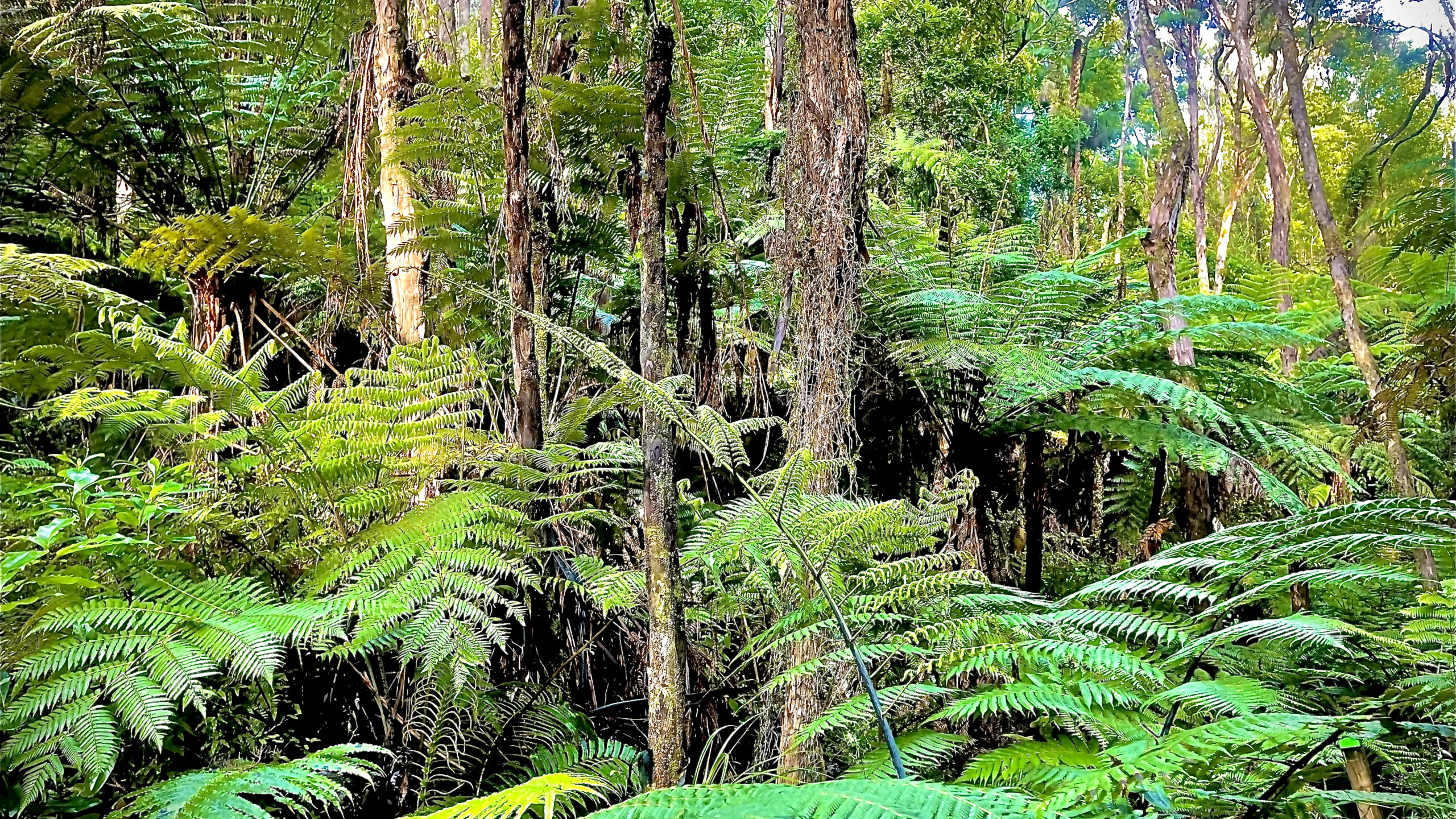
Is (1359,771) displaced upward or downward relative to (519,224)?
downward

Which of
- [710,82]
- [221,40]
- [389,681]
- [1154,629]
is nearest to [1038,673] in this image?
[1154,629]

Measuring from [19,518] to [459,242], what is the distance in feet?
A: 5.17

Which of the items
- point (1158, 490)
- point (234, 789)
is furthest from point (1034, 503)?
point (234, 789)

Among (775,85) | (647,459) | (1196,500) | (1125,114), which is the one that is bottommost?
(1196,500)

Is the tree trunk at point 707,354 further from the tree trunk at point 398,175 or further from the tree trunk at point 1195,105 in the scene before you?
the tree trunk at point 1195,105

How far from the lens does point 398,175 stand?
311 centimetres

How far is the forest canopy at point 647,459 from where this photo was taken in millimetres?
1480

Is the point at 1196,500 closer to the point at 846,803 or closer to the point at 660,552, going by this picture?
the point at 660,552

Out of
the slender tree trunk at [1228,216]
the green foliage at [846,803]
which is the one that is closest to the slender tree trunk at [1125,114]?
the slender tree trunk at [1228,216]

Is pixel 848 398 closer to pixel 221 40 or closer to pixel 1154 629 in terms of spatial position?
pixel 1154 629

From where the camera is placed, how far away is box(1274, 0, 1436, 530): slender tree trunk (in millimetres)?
2654

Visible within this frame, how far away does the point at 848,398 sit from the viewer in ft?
8.09

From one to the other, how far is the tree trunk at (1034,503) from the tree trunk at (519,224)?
2.10 m

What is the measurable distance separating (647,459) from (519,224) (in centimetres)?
101
